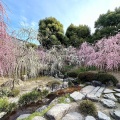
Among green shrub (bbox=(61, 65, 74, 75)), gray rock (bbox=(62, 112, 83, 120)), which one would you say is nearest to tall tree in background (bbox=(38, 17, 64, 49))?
green shrub (bbox=(61, 65, 74, 75))

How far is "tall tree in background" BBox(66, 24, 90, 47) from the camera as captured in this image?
1645 cm

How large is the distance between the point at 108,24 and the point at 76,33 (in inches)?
154

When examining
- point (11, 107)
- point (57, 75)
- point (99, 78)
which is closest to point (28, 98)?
point (11, 107)

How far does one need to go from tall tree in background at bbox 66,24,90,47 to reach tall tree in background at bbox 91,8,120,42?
141 centimetres

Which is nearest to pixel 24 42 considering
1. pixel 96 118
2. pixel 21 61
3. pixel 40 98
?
pixel 21 61

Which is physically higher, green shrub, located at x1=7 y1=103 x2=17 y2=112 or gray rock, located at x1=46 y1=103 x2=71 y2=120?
gray rock, located at x1=46 y1=103 x2=71 y2=120

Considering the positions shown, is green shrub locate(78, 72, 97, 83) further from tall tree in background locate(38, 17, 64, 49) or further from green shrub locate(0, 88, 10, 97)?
tall tree in background locate(38, 17, 64, 49)

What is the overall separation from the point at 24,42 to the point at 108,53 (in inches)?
205

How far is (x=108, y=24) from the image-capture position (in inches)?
608

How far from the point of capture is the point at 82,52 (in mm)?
13359

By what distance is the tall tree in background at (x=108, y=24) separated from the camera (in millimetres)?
13892

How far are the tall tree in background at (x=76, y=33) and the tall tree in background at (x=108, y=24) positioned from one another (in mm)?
1406

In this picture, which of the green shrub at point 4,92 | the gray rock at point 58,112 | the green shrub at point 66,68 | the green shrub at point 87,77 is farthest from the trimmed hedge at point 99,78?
the green shrub at point 4,92

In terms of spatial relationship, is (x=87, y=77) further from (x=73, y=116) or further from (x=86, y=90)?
(x=73, y=116)
